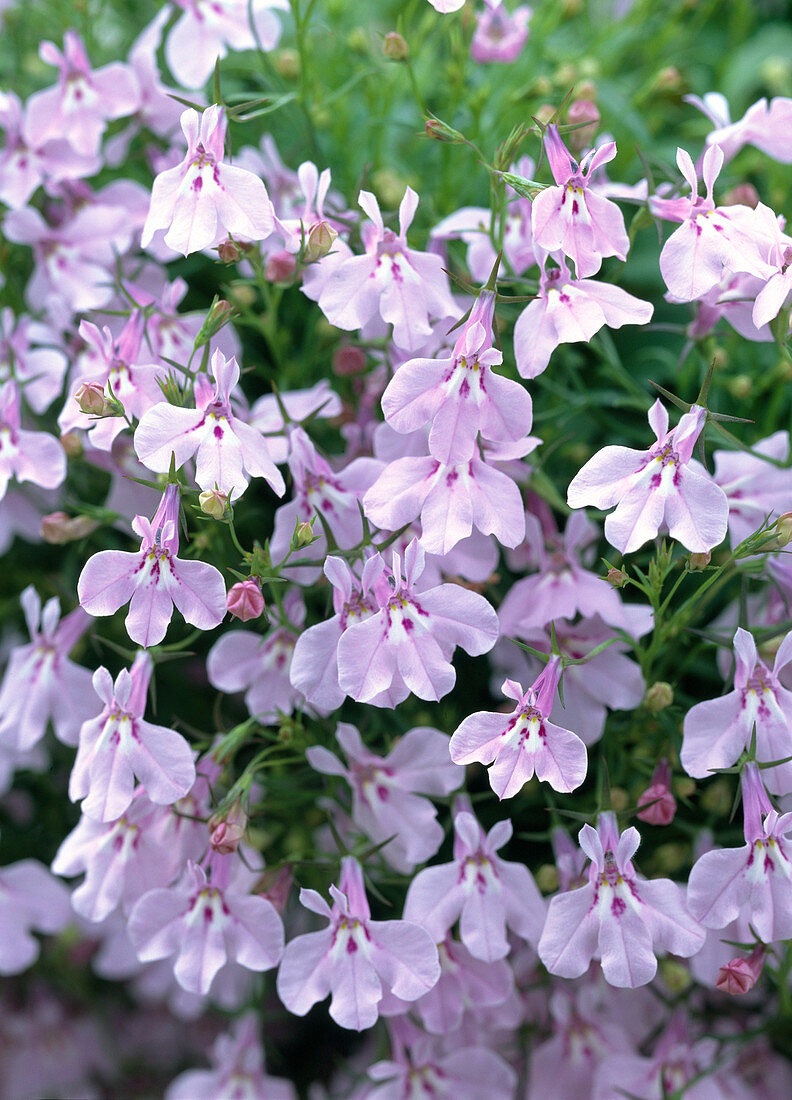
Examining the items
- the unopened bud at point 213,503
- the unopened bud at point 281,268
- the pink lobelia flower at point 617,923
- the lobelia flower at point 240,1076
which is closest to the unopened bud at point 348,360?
the unopened bud at point 281,268

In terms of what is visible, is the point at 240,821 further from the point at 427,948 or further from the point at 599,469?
the point at 599,469

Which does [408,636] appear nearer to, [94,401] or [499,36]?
[94,401]

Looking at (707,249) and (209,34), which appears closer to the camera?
(707,249)

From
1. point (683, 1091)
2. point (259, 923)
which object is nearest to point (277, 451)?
point (259, 923)

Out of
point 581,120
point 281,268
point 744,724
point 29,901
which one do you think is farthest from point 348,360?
A: point 29,901

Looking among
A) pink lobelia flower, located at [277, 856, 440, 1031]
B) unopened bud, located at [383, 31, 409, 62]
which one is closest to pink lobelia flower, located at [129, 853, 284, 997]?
pink lobelia flower, located at [277, 856, 440, 1031]

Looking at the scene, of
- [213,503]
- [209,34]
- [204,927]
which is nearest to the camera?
[213,503]
